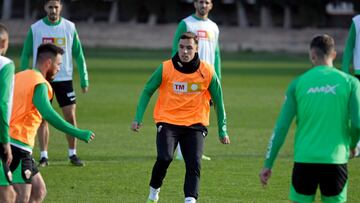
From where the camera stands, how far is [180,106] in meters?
11.5

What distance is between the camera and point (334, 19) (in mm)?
72500

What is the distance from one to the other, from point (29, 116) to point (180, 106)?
2315mm

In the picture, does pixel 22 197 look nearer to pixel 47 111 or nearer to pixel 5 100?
pixel 47 111

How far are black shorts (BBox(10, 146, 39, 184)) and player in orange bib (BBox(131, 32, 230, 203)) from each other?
6.49 feet

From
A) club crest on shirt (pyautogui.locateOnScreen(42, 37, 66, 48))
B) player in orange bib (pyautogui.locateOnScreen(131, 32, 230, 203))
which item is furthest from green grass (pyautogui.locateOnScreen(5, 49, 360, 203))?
club crest on shirt (pyautogui.locateOnScreen(42, 37, 66, 48))

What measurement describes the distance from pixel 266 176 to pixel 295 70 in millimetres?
33454

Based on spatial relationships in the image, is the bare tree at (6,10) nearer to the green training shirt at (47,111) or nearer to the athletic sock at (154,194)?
the athletic sock at (154,194)

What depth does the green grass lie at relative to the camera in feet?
41.7

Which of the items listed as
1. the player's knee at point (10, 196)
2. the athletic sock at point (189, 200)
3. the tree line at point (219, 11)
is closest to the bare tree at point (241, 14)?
the tree line at point (219, 11)

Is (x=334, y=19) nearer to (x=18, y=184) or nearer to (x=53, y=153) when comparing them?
(x=53, y=153)

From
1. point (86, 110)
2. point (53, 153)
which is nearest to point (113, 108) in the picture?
point (86, 110)

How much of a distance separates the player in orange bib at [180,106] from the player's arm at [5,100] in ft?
8.28

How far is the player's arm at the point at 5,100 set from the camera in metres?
9.02

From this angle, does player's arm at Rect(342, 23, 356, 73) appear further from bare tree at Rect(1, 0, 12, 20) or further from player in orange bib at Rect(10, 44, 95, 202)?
bare tree at Rect(1, 0, 12, 20)
